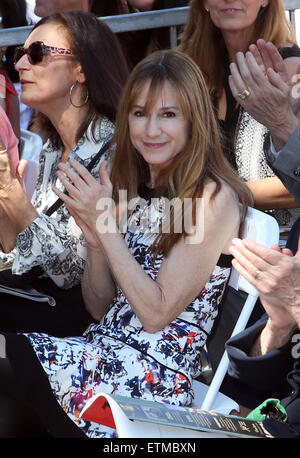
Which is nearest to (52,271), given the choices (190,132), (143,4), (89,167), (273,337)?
(89,167)

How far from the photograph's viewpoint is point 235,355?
237 cm

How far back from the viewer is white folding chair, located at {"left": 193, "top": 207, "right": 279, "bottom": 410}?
2.75 meters

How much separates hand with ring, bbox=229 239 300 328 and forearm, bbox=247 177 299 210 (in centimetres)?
124

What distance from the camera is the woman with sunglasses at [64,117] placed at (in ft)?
10.7

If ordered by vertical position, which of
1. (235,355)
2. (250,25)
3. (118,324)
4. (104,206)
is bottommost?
(118,324)

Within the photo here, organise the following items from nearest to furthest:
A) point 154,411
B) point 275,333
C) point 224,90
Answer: point 154,411 < point 275,333 < point 224,90

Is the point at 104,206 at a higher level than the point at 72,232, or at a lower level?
higher

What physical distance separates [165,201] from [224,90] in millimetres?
1014

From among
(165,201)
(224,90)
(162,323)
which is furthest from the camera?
(224,90)

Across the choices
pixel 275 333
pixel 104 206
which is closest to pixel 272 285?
pixel 275 333

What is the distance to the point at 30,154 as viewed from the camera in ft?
12.9

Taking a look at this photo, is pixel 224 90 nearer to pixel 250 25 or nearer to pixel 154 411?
pixel 250 25
